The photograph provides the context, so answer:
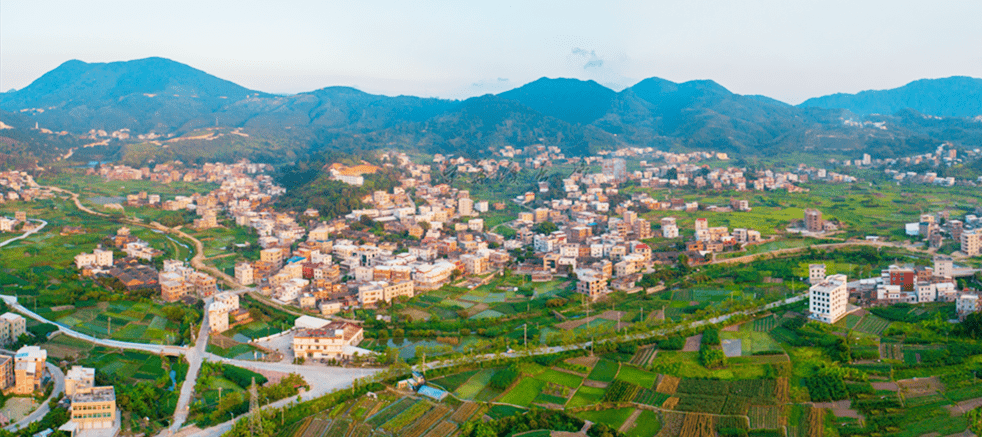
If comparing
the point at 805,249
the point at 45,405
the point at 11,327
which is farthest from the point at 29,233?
the point at 805,249

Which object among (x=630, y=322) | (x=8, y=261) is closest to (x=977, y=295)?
(x=630, y=322)

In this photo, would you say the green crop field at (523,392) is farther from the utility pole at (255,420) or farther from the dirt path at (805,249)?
the dirt path at (805,249)

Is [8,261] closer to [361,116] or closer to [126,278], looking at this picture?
[126,278]

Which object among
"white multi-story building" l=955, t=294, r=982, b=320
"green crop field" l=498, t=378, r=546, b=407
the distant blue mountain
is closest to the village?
"white multi-story building" l=955, t=294, r=982, b=320

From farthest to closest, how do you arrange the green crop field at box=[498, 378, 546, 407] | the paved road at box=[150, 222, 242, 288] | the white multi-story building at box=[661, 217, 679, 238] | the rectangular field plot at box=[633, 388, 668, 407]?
the white multi-story building at box=[661, 217, 679, 238] → the paved road at box=[150, 222, 242, 288] → the green crop field at box=[498, 378, 546, 407] → the rectangular field plot at box=[633, 388, 668, 407]

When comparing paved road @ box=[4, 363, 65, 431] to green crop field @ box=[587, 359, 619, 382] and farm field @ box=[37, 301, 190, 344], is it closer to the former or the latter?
farm field @ box=[37, 301, 190, 344]

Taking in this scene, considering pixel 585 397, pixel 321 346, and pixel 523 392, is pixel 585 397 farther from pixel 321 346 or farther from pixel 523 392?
pixel 321 346
